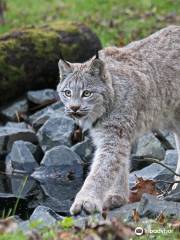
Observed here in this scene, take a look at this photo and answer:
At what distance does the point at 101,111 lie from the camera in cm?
777

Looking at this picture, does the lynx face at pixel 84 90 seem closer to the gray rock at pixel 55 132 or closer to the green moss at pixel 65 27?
the gray rock at pixel 55 132

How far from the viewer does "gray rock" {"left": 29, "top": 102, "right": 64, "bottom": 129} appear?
11.6m

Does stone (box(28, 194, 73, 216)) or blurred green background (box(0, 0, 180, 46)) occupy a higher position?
blurred green background (box(0, 0, 180, 46))

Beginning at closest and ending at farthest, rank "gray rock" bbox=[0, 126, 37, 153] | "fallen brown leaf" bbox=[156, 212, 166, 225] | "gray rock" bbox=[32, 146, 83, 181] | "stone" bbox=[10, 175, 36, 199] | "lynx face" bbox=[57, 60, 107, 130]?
1. "fallen brown leaf" bbox=[156, 212, 166, 225]
2. "lynx face" bbox=[57, 60, 107, 130]
3. "stone" bbox=[10, 175, 36, 199]
4. "gray rock" bbox=[32, 146, 83, 181]
5. "gray rock" bbox=[0, 126, 37, 153]

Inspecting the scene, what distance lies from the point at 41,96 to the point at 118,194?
480 centimetres

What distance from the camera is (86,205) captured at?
6965mm

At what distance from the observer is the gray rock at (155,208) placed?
657cm

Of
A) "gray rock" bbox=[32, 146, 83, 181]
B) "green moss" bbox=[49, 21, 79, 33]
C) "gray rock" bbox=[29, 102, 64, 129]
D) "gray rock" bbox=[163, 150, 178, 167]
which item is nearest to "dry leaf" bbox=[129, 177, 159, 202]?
"gray rock" bbox=[163, 150, 178, 167]

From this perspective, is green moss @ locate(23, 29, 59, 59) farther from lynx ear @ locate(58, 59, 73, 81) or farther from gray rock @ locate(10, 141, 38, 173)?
lynx ear @ locate(58, 59, 73, 81)

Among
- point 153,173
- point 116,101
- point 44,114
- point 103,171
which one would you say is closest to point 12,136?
point 44,114

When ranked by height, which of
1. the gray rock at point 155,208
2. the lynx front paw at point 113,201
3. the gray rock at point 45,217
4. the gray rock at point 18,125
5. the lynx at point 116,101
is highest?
the lynx at point 116,101

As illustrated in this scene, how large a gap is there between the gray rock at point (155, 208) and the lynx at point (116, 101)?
1.70 ft

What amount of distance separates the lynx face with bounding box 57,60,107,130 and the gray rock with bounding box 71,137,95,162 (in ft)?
8.97

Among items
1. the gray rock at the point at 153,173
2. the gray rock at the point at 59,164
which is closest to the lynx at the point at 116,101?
the gray rock at the point at 153,173
